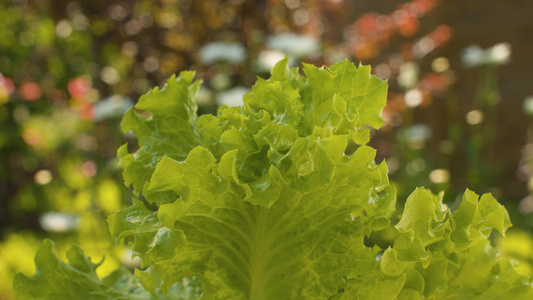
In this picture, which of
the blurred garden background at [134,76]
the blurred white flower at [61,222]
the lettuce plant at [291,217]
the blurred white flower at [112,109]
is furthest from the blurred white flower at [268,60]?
the lettuce plant at [291,217]

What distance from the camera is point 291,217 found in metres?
0.61

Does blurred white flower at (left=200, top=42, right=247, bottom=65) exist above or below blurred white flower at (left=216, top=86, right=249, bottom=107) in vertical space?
above

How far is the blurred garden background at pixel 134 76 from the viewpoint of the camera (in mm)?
2521

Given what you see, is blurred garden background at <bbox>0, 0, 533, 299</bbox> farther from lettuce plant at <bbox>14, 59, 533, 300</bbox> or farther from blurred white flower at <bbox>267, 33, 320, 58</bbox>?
lettuce plant at <bbox>14, 59, 533, 300</bbox>

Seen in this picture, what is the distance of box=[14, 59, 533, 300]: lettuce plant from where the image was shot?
570 mm

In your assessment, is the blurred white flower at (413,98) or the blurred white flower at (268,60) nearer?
the blurred white flower at (268,60)

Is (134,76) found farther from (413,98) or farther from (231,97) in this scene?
(413,98)

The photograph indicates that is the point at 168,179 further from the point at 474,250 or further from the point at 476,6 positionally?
the point at 476,6

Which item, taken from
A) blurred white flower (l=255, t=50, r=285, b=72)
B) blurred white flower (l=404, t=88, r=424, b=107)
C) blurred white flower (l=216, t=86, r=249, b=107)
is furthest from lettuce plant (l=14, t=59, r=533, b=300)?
blurred white flower (l=404, t=88, r=424, b=107)

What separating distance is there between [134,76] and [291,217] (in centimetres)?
285

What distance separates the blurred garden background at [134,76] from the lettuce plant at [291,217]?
160cm

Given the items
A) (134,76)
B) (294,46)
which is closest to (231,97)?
(294,46)

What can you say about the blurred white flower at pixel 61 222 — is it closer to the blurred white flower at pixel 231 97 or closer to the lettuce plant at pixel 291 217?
the blurred white flower at pixel 231 97

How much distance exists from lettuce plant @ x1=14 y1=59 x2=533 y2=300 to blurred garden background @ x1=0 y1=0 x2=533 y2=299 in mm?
1595
